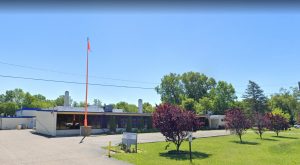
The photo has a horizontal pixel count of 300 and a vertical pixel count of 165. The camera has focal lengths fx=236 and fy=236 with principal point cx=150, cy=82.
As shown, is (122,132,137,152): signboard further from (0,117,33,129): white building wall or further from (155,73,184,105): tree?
(155,73,184,105): tree

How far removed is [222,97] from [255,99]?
2347cm

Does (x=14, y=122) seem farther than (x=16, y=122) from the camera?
No

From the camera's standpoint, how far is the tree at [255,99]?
86.4 m

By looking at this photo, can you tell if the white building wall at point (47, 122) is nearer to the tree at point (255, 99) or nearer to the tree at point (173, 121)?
the tree at point (173, 121)

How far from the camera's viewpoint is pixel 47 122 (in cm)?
3077

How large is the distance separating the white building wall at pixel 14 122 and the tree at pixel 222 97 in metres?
50.2

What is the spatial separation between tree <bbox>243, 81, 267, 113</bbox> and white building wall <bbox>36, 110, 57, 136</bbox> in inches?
2846

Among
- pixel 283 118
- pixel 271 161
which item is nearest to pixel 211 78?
pixel 283 118

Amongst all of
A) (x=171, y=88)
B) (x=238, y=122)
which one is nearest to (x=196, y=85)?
(x=171, y=88)

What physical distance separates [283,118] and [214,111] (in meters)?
35.6

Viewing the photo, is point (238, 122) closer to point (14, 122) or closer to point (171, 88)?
point (14, 122)

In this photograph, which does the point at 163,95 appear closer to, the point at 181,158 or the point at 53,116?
the point at 53,116

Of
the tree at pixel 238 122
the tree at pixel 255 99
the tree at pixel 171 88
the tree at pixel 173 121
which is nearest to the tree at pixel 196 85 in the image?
the tree at pixel 171 88

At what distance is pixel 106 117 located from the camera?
36.2 meters
